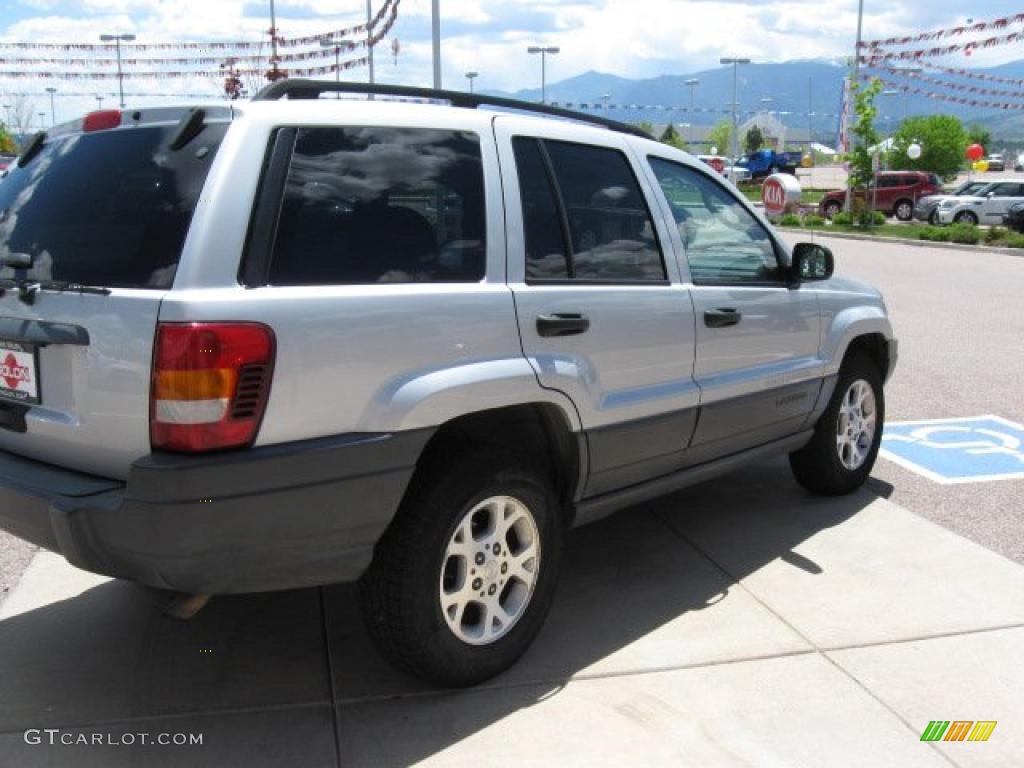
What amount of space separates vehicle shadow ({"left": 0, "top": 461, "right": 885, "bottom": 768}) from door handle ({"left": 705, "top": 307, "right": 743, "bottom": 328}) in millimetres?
1106

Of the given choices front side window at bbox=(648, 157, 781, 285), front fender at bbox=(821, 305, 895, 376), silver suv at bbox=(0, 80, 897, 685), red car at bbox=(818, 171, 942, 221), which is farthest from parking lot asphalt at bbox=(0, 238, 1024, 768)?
red car at bbox=(818, 171, 942, 221)

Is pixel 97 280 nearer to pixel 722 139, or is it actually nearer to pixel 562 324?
pixel 562 324

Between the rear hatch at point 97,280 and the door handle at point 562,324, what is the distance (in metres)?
1.19

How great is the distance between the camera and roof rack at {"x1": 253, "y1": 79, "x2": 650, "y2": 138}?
3178mm

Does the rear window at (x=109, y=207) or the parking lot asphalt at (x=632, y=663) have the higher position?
the rear window at (x=109, y=207)

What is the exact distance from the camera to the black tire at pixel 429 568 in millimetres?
3115

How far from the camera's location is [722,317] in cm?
427

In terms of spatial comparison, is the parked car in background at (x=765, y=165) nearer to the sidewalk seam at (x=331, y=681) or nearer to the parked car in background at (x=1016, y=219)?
the parked car in background at (x=1016, y=219)

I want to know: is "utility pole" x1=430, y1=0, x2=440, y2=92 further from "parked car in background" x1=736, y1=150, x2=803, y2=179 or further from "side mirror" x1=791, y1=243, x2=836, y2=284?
"parked car in background" x1=736, y1=150, x2=803, y2=179

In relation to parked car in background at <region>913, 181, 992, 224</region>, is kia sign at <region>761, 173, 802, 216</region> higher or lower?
higher

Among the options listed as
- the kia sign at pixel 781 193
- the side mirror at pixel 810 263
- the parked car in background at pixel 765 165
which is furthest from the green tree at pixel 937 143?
the side mirror at pixel 810 263

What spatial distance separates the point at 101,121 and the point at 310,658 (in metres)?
1.98

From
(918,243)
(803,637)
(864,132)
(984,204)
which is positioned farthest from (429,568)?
(984,204)

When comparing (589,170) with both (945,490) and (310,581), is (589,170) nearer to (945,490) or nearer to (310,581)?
(310,581)
